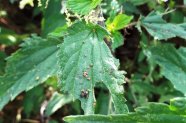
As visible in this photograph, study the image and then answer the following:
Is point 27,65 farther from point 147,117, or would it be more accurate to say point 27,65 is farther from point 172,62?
point 147,117

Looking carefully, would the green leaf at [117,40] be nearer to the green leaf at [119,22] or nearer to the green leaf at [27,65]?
the green leaf at [119,22]

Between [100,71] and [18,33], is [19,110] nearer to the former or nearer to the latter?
[18,33]

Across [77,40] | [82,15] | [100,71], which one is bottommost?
[100,71]

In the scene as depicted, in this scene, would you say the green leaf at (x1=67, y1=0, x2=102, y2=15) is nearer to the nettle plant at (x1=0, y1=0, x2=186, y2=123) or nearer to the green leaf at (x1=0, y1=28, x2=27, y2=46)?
the nettle plant at (x1=0, y1=0, x2=186, y2=123)

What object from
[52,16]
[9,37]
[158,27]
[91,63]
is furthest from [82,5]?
[9,37]

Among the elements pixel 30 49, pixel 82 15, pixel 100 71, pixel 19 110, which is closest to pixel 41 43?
pixel 30 49

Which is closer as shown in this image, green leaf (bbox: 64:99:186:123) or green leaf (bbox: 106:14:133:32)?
green leaf (bbox: 64:99:186:123)

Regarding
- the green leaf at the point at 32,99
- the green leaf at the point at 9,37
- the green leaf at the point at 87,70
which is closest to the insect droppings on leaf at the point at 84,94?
the green leaf at the point at 87,70

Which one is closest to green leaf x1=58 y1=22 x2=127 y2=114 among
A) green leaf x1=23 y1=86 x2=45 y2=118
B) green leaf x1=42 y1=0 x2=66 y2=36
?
green leaf x1=42 y1=0 x2=66 y2=36
